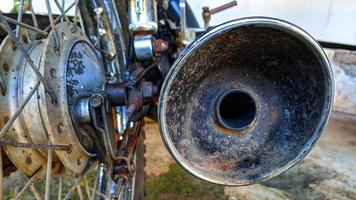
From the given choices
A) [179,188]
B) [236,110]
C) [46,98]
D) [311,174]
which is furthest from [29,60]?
[311,174]

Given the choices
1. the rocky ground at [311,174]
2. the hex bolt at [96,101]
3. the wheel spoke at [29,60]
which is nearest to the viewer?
the wheel spoke at [29,60]

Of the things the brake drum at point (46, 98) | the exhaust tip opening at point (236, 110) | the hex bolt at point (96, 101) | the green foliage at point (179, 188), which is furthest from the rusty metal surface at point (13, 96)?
the green foliage at point (179, 188)

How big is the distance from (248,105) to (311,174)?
36.0 inches

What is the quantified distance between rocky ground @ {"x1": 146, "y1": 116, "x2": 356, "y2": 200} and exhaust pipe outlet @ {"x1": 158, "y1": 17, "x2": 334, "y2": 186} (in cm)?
64

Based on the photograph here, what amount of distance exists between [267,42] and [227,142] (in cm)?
20

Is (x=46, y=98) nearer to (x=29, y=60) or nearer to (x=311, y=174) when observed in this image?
(x=29, y=60)

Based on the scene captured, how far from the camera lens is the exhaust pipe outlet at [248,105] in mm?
643

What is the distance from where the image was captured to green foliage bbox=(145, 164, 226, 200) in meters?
1.32

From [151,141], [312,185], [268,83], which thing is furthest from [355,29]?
[268,83]

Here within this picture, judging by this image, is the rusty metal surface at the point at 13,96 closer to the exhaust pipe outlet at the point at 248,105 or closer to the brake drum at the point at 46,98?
the brake drum at the point at 46,98

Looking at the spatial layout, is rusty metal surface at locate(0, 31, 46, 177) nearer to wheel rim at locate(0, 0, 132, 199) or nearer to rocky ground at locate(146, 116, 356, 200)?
wheel rim at locate(0, 0, 132, 199)

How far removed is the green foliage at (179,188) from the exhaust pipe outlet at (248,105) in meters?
0.65

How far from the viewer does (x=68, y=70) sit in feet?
2.07

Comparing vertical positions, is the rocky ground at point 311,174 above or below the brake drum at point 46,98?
below
